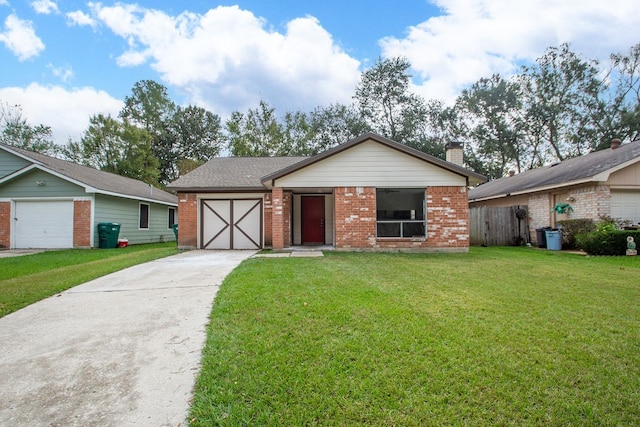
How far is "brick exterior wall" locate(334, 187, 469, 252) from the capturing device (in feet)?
34.4

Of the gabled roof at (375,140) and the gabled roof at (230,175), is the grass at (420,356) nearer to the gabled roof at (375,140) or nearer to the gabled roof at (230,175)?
the gabled roof at (375,140)

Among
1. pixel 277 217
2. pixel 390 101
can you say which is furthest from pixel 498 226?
pixel 390 101

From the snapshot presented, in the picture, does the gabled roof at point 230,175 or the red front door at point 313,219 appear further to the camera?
the red front door at point 313,219

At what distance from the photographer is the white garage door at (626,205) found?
1109cm

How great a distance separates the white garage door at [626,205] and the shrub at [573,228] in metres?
1.02

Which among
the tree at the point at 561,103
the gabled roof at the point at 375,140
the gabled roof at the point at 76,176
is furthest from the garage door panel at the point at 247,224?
the tree at the point at 561,103

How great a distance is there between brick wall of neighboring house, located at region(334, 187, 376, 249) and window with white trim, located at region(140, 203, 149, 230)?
36.9 feet

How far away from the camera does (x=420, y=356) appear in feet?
9.09

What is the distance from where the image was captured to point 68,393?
235 cm

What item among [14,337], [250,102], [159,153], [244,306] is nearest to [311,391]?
[244,306]

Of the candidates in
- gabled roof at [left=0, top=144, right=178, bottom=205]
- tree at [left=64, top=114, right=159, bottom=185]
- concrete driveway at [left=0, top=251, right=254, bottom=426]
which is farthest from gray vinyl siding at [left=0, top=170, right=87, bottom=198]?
tree at [left=64, top=114, right=159, bottom=185]

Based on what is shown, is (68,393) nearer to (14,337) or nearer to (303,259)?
(14,337)

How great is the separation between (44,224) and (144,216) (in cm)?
412

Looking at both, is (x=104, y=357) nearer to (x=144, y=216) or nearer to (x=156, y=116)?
(x=144, y=216)
